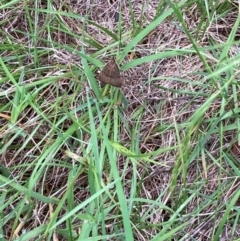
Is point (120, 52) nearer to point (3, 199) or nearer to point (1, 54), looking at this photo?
point (1, 54)

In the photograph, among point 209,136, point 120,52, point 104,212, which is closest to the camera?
point 104,212

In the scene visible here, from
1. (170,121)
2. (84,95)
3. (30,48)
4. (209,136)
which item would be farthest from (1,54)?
(209,136)

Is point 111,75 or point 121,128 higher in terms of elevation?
point 111,75

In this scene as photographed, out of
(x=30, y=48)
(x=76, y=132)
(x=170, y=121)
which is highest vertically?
(x=30, y=48)
